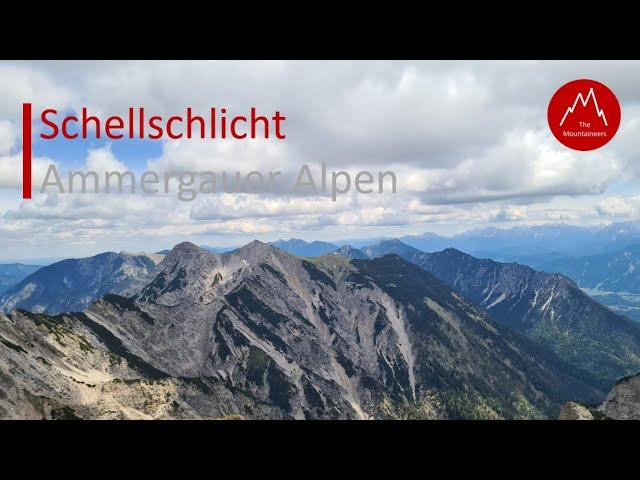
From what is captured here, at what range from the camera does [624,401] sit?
16575 cm

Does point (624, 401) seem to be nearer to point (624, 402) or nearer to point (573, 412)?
point (624, 402)

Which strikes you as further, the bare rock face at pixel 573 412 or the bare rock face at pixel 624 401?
the bare rock face at pixel 624 401

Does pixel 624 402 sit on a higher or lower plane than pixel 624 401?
lower

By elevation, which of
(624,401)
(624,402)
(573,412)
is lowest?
(624,402)

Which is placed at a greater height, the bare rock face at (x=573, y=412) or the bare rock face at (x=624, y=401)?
the bare rock face at (x=573, y=412)

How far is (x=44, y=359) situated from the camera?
144 metres

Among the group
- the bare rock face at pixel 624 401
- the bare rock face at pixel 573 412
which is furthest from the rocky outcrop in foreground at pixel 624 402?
the bare rock face at pixel 573 412

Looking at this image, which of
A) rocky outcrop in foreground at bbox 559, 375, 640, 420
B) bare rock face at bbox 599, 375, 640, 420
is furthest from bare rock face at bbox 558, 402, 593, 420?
bare rock face at bbox 599, 375, 640, 420

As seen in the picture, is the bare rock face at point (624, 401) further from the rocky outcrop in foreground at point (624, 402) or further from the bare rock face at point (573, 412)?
the bare rock face at point (573, 412)

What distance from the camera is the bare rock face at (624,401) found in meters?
163

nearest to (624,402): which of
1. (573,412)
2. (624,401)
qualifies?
(624,401)

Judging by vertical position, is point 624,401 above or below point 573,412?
below

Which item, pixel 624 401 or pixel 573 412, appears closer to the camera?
pixel 573 412
